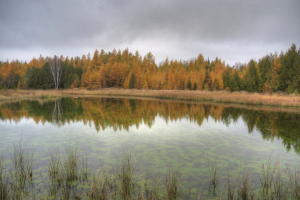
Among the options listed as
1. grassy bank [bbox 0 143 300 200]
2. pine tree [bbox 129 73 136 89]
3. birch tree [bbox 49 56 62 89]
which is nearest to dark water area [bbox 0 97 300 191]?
grassy bank [bbox 0 143 300 200]

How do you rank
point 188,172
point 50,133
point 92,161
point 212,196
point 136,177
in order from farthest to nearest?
point 50,133
point 92,161
point 188,172
point 136,177
point 212,196

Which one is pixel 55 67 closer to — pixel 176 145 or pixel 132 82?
pixel 132 82

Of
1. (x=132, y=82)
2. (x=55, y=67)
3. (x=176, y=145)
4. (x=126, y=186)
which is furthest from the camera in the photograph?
(x=132, y=82)

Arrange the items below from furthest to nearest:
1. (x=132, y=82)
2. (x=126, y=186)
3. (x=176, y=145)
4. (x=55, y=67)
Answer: (x=132, y=82), (x=55, y=67), (x=176, y=145), (x=126, y=186)

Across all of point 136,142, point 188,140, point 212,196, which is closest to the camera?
point 212,196

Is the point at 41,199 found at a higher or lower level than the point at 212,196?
higher

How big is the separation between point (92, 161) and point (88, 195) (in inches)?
81.3

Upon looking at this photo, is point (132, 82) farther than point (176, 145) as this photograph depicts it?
Yes

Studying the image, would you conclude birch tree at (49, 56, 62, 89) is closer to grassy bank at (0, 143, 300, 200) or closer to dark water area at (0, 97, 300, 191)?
dark water area at (0, 97, 300, 191)

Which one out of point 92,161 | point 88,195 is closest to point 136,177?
point 88,195

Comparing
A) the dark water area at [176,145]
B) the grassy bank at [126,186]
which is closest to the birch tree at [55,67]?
the dark water area at [176,145]

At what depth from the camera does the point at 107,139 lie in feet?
26.6

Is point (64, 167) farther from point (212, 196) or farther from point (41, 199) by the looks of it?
point (212, 196)

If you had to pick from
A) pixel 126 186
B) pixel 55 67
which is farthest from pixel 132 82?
pixel 126 186
